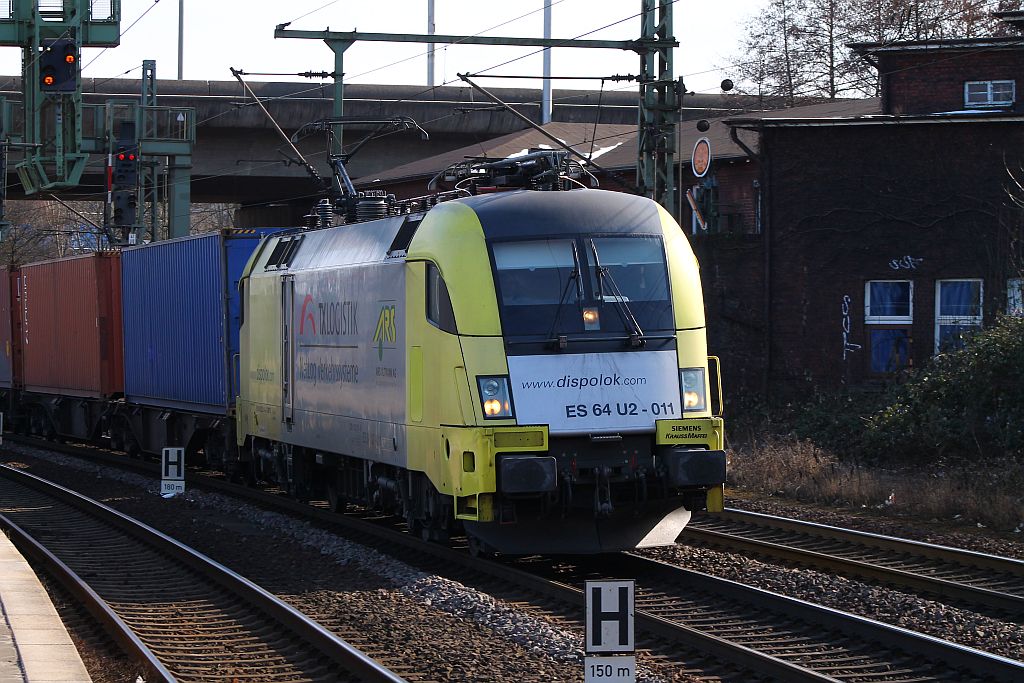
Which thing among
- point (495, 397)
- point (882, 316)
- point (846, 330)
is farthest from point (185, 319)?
point (882, 316)

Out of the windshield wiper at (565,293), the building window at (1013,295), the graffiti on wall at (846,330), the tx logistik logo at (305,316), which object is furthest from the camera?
the graffiti on wall at (846,330)

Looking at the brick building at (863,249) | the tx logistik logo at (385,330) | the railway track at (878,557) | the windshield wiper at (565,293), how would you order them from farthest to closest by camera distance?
the brick building at (863,249)
the tx logistik logo at (385,330)
the windshield wiper at (565,293)
the railway track at (878,557)

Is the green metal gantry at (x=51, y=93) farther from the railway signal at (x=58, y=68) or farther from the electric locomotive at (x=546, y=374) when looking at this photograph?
the electric locomotive at (x=546, y=374)

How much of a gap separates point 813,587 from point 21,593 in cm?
600

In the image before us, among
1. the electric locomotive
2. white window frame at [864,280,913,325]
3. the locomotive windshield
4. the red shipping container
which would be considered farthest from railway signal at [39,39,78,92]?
white window frame at [864,280,913,325]

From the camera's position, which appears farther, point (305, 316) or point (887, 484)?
point (887, 484)

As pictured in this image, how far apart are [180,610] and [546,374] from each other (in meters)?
3.45

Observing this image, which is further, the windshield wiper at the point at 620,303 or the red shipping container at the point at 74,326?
the red shipping container at the point at 74,326

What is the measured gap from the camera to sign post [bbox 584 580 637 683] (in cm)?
706

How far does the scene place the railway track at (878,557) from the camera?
11.1 m

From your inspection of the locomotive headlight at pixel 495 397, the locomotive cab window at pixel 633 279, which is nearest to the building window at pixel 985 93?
the locomotive cab window at pixel 633 279

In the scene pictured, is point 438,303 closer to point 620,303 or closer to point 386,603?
point 620,303

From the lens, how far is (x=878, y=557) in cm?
1306

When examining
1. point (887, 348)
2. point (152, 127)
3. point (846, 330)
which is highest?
point (152, 127)
